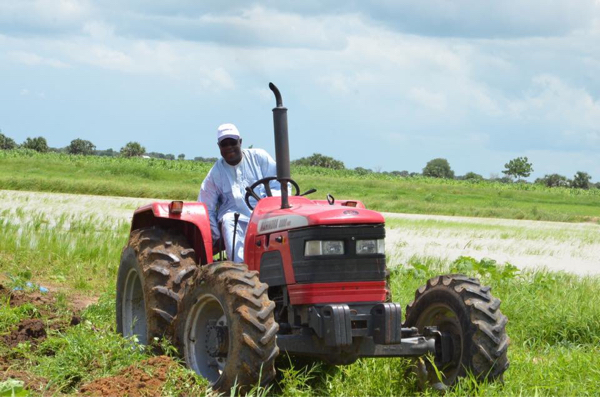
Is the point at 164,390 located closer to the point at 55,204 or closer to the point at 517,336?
the point at 517,336

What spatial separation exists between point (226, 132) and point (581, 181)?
7535cm

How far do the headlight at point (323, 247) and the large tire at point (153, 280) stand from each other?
3.46 ft

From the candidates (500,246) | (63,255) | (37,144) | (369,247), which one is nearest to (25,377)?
(369,247)

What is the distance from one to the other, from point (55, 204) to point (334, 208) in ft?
59.0

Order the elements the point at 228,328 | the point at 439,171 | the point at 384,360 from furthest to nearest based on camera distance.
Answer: the point at 439,171
the point at 384,360
the point at 228,328

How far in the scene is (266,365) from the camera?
4.76m

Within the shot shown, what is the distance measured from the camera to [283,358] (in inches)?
220

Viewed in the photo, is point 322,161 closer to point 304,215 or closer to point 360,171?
point 360,171

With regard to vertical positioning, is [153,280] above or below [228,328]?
above

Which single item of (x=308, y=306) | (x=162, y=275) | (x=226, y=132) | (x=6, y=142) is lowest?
(x=308, y=306)

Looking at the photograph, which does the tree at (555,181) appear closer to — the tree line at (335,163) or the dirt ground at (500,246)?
the tree line at (335,163)

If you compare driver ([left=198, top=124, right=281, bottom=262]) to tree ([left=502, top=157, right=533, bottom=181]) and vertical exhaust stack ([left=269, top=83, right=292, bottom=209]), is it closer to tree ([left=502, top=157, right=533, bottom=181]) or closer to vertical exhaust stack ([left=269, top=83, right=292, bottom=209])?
vertical exhaust stack ([left=269, top=83, right=292, bottom=209])

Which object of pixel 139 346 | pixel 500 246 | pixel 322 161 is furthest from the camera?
pixel 322 161

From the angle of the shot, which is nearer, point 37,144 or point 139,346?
point 139,346
